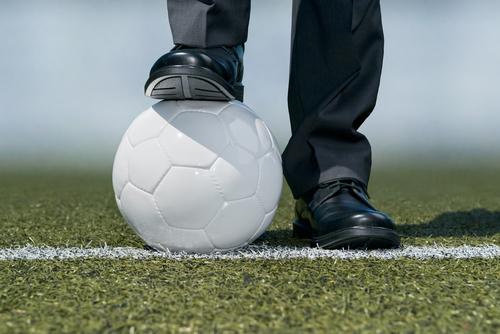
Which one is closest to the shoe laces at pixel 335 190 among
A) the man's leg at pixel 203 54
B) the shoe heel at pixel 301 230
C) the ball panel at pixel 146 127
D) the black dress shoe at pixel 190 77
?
the shoe heel at pixel 301 230

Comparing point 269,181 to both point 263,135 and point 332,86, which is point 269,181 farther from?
point 332,86

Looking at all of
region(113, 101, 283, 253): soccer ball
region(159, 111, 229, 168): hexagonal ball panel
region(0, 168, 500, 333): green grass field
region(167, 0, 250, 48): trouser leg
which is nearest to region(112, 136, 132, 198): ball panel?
region(113, 101, 283, 253): soccer ball

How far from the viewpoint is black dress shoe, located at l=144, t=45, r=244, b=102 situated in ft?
6.47

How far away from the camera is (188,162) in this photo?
206 centimetres

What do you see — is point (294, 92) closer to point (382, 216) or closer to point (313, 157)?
point (313, 157)

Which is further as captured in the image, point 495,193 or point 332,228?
point 495,193

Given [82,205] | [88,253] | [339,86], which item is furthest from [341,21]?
[82,205]

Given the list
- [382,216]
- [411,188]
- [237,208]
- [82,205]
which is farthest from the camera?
[411,188]

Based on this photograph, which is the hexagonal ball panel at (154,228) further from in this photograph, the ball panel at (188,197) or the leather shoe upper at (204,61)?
the leather shoe upper at (204,61)

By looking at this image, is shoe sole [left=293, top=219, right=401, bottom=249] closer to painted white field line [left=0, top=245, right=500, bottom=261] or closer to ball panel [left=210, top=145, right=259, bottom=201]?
painted white field line [left=0, top=245, right=500, bottom=261]

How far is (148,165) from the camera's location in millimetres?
2100

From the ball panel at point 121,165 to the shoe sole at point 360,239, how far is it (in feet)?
2.21

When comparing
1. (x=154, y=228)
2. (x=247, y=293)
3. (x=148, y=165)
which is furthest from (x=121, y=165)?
(x=247, y=293)

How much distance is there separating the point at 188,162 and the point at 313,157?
0.63 metres
